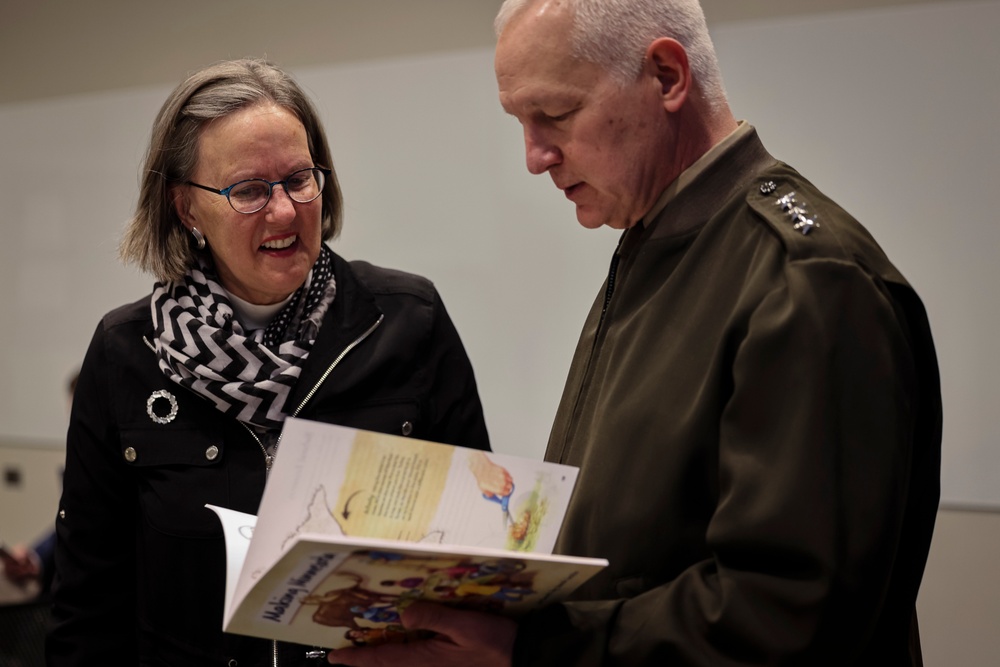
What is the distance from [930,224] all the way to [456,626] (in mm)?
2278

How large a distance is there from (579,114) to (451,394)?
721 mm

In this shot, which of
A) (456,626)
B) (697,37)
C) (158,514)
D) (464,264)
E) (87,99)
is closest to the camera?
(456,626)

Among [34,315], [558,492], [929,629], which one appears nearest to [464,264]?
[929,629]

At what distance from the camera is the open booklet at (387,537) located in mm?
879

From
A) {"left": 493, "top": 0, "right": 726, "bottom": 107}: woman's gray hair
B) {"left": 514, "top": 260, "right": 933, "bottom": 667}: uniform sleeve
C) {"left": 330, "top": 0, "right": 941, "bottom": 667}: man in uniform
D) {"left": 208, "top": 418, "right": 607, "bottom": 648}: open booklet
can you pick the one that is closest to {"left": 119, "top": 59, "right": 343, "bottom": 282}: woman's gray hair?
{"left": 330, "top": 0, "right": 941, "bottom": 667}: man in uniform

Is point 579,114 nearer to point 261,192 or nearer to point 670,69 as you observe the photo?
point 670,69

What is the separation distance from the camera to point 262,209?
161 centimetres

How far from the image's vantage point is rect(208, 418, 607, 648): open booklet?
0.88 metres

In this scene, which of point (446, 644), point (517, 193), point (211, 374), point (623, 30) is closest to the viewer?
point (446, 644)

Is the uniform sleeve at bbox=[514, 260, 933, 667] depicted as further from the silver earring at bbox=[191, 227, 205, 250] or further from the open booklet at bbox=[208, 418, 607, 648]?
the silver earring at bbox=[191, 227, 205, 250]

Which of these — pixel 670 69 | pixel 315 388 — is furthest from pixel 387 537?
pixel 315 388

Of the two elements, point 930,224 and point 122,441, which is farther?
point 930,224

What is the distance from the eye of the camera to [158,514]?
1.61 meters

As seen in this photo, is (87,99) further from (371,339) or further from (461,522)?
(461,522)
